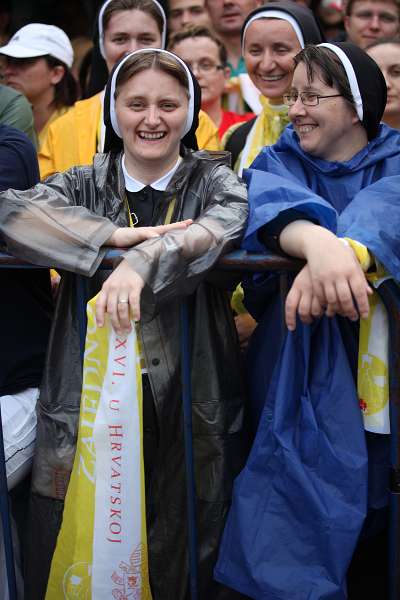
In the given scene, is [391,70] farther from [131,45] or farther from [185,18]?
[185,18]

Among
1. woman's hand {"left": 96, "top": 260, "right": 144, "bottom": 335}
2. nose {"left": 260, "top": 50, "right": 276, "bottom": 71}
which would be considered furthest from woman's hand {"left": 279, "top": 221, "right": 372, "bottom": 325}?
nose {"left": 260, "top": 50, "right": 276, "bottom": 71}

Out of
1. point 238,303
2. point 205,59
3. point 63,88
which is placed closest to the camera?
Result: point 238,303

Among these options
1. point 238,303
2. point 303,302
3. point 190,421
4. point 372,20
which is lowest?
point 190,421

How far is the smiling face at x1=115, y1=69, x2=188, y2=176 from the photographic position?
319 cm

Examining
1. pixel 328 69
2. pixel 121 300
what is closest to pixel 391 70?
pixel 328 69

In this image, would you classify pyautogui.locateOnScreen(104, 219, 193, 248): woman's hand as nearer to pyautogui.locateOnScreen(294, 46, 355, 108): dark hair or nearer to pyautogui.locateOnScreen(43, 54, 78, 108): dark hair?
pyautogui.locateOnScreen(294, 46, 355, 108): dark hair

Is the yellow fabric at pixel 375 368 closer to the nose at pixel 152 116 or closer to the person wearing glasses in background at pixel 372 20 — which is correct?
the nose at pixel 152 116

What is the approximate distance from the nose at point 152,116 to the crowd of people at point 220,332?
0.02 m

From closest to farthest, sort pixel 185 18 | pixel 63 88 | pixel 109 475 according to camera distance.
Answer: pixel 109 475, pixel 63 88, pixel 185 18

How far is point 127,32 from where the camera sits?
4.85 m

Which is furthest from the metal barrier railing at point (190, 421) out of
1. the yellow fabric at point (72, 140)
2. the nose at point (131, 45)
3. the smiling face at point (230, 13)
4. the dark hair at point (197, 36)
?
the smiling face at point (230, 13)

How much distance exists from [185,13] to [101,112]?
1.77 m

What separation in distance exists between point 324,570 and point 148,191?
137 centimetres

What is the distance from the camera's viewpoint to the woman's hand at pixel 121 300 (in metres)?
2.61
